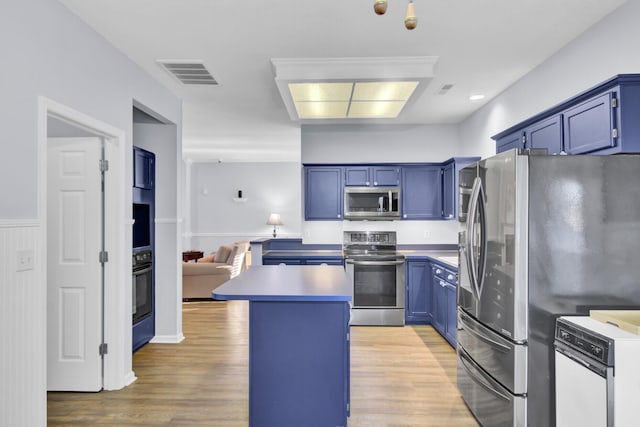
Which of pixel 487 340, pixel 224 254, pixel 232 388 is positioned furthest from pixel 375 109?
pixel 224 254

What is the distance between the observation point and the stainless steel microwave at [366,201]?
5.44 m

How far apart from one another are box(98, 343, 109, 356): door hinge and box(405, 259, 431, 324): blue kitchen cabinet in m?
3.34

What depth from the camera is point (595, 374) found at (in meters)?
1.83

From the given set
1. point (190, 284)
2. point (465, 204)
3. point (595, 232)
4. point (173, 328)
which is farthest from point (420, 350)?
point (190, 284)

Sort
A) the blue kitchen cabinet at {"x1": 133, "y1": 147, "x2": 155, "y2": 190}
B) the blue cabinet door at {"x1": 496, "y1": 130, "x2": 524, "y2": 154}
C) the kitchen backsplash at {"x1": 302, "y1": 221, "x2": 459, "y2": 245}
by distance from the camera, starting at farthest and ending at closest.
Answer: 1. the kitchen backsplash at {"x1": 302, "y1": 221, "x2": 459, "y2": 245}
2. the blue kitchen cabinet at {"x1": 133, "y1": 147, "x2": 155, "y2": 190}
3. the blue cabinet door at {"x1": 496, "y1": 130, "x2": 524, "y2": 154}

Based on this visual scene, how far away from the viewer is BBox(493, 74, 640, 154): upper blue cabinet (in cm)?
211

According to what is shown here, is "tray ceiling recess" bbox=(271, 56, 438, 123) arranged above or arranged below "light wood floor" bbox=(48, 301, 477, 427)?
above

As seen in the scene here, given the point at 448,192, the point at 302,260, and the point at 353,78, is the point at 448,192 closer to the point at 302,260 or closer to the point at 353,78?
the point at 302,260

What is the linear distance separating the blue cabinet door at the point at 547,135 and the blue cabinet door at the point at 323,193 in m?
2.86

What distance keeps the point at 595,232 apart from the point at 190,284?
5.79 meters

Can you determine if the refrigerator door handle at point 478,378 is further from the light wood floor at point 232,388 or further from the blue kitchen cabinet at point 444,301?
the blue kitchen cabinet at point 444,301

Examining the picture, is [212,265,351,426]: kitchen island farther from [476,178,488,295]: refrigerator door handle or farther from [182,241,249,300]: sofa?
[182,241,249,300]: sofa

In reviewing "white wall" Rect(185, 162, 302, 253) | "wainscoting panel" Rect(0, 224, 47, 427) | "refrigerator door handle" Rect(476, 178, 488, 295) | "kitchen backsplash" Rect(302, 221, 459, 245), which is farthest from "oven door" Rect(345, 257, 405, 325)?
"white wall" Rect(185, 162, 302, 253)

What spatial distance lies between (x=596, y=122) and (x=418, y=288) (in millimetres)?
3119
